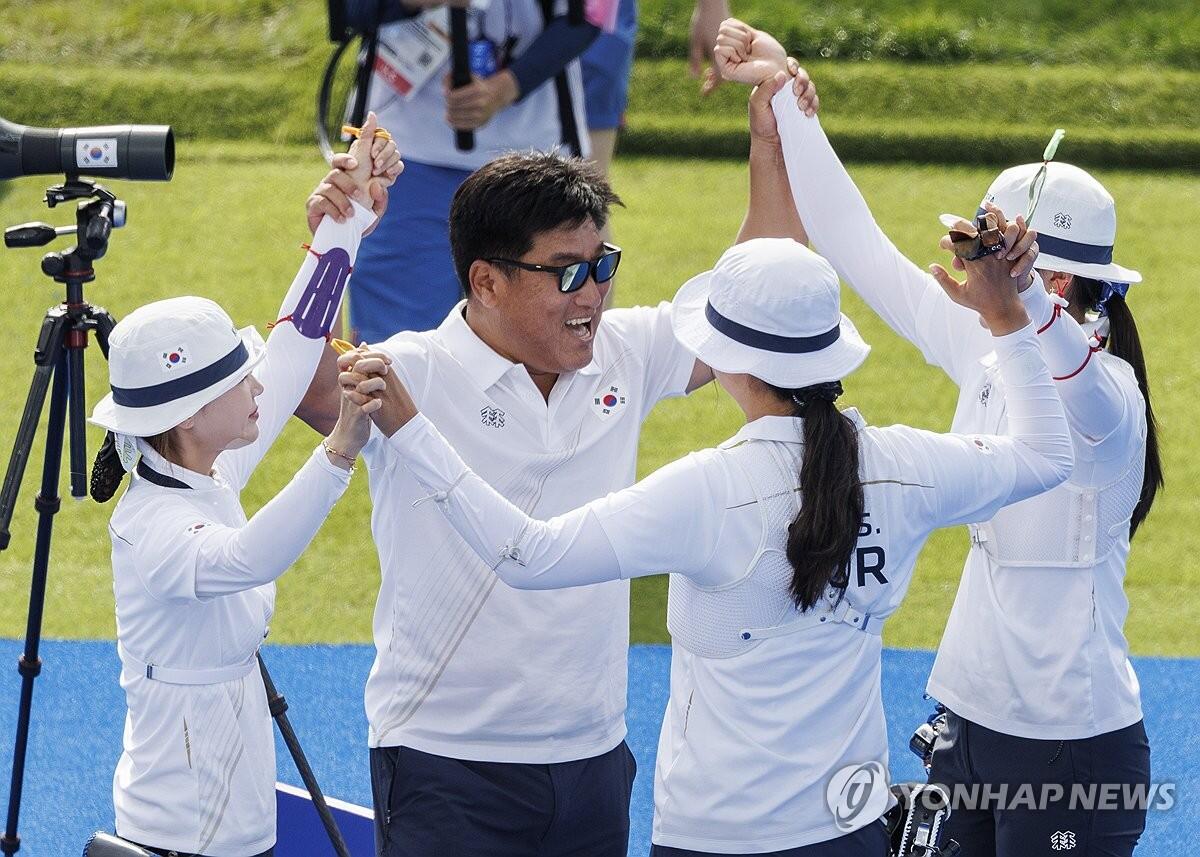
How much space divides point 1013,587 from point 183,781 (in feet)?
5.07

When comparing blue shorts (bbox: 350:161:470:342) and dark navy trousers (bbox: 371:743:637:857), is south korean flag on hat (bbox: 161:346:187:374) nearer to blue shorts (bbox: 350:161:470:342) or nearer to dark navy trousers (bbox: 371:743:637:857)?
dark navy trousers (bbox: 371:743:637:857)

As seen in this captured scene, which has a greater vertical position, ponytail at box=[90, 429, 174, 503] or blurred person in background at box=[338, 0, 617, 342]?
ponytail at box=[90, 429, 174, 503]

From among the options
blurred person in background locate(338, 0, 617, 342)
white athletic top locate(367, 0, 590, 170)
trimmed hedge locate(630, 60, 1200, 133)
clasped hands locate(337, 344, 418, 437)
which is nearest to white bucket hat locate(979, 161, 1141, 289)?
clasped hands locate(337, 344, 418, 437)

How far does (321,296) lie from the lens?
3229 mm

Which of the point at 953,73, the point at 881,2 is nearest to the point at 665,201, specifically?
the point at 953,73

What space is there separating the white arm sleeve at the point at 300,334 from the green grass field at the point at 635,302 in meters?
2.48

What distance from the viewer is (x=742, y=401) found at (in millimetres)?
2770

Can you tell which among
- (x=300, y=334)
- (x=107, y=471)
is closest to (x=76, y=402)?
(x=107, y=471)

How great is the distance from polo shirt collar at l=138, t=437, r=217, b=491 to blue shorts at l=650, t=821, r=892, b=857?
102 centimetres

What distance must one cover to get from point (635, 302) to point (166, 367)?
5.45 metres

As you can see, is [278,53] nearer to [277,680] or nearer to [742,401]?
[277,680]

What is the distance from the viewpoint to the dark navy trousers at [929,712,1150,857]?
10.3 ft

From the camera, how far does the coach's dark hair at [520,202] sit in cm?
309

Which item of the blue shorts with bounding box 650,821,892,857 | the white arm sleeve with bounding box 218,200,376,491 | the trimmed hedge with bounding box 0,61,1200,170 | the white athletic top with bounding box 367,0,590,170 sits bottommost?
the trimmed hedge with bounding box 0,61,1200,170
